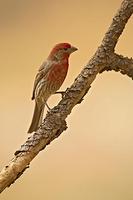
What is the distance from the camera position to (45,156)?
7.11 ft

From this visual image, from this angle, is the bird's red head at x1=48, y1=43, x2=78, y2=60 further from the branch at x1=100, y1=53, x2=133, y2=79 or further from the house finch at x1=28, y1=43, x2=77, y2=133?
the branch at x1=100, y1=53, x2=133, y2=79

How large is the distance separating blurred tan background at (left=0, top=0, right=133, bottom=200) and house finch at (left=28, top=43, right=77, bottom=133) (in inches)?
24.1

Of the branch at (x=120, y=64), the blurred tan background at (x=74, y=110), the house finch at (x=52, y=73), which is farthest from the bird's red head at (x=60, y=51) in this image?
the blurred tan background at (x=74, y=110)

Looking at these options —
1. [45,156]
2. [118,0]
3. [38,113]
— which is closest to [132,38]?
[118,0]

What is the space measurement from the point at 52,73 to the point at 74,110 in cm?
71

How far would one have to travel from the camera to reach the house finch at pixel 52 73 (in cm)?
144

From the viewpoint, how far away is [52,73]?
4.82 feet

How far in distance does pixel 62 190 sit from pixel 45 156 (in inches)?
5.8

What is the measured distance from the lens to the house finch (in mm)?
1441

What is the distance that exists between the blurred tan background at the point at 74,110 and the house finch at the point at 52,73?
613 mm

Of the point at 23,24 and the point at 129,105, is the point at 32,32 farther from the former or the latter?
the point at 129,105

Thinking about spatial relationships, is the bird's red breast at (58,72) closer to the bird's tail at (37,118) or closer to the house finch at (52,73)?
the house finch at (52,73)

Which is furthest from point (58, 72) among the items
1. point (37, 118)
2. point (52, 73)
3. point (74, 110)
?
point (74, 110)

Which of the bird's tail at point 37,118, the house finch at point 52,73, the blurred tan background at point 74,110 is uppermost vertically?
the blurred tan background at point 74,110
